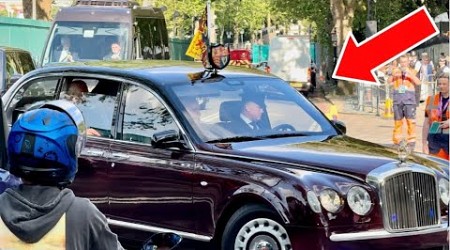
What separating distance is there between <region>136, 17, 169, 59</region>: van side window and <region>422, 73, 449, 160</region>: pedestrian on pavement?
11.8 meters

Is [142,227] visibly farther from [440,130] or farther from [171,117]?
[440,130]

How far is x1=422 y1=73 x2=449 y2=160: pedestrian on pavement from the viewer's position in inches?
385

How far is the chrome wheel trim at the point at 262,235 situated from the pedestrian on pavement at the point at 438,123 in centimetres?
420

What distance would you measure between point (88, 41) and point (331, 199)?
49.3ft

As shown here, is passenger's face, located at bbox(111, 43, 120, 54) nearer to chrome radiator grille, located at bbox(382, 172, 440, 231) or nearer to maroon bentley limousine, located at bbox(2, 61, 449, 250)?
maroon bentley limousine, located at bbox(2, 61, 449, 250)

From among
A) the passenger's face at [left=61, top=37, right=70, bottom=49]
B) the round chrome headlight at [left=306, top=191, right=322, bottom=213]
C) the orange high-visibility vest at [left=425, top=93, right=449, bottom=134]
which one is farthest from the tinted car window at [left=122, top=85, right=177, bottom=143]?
→ the passenger's face at [left=61, top=37, right=70, bottom=49]

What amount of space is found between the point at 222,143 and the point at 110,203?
1.04 metres

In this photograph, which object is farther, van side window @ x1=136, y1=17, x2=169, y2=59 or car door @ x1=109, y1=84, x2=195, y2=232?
van side window @ x1=136, y1=17, x2=169, y2=59

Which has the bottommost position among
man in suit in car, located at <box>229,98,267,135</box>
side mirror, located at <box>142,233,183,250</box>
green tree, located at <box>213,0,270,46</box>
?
side mirror, located at <box>142,233,183,250</box>

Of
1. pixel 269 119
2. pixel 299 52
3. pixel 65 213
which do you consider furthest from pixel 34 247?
pixel 299 52

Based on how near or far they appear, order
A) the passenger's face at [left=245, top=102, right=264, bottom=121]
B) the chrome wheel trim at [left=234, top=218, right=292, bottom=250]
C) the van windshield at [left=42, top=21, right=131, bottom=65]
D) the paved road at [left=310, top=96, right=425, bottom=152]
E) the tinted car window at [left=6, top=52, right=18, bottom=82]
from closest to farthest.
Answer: the chrome wheel trim at [left=234, top=218, right=292, bottom=250] < the passenger's face at [left=245, top=102, right=264, bottom=121] < the tinted car window at [left=6, top=52, right=18, bottom=82] < the paved road at [left=310, top=96, right=425, bottom=152] < the van windshield at [left=42, top=21, right=131, bottom=65]

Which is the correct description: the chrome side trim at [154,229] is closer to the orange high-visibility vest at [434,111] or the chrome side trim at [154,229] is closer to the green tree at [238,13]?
the orange high-visibility vest at [434,111]

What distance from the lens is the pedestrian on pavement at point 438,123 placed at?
385 inches

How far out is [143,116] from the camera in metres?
7.00
